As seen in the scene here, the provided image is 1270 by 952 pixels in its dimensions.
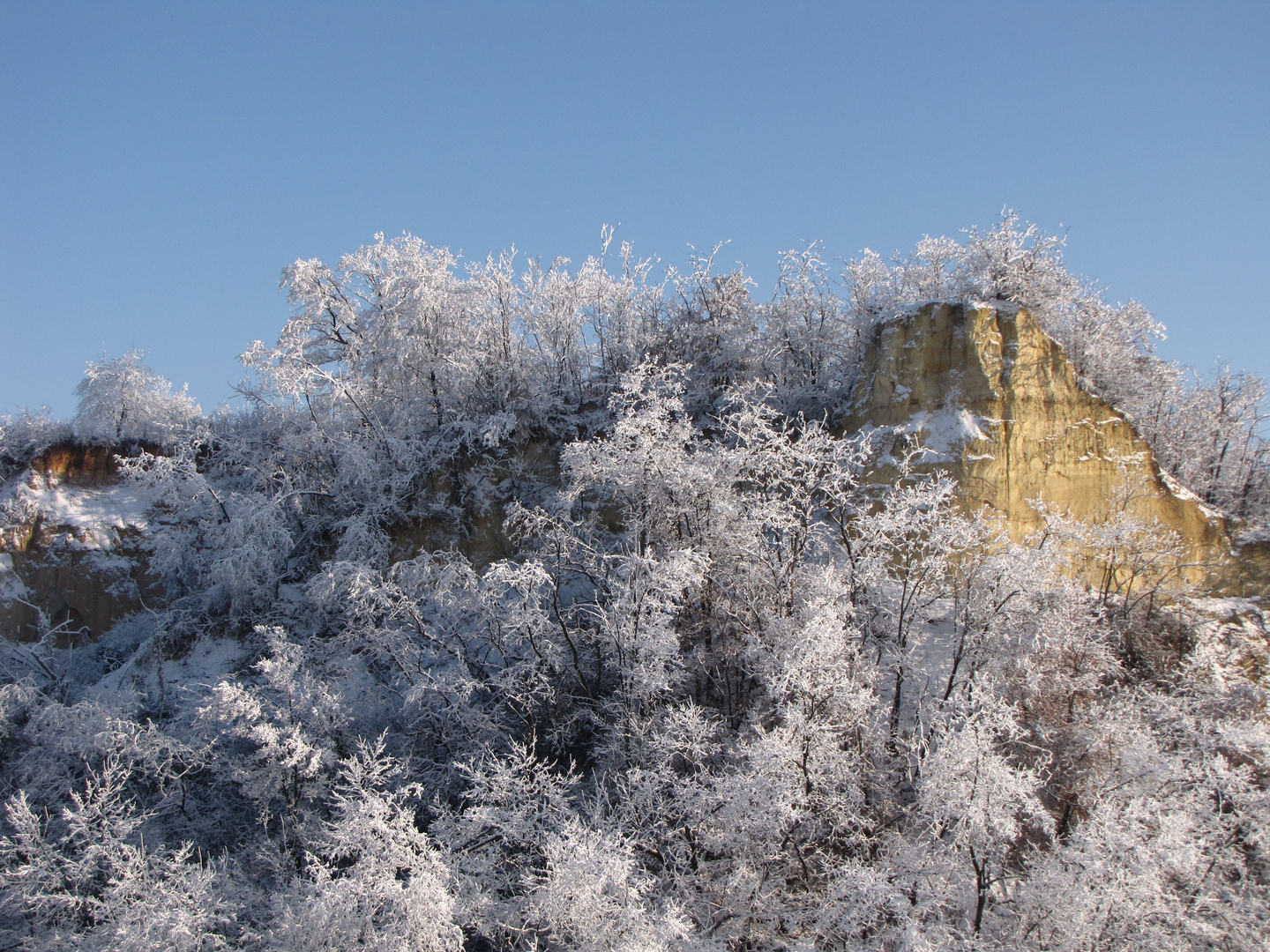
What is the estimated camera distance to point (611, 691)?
15.7 m

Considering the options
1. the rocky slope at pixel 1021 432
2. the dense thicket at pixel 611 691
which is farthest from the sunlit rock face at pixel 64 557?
the rocky slope at pixel 1021 432

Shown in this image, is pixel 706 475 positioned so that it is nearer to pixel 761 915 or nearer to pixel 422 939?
pixel 761 915

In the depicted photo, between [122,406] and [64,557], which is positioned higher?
[122,406]

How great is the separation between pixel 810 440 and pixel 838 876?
823 cm

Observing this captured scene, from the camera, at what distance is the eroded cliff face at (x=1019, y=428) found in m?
17.1

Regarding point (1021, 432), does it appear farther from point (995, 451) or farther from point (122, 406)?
point (122, 406)

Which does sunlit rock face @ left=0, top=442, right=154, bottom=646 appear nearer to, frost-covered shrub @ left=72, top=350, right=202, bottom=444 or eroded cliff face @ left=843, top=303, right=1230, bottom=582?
frost-covered shrub @ left=72, top=350, right=202, bottom=444

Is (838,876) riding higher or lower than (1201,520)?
lower

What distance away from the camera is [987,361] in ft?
58.5

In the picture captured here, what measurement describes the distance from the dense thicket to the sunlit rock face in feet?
3.52

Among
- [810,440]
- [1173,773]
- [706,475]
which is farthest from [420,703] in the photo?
[1173,773]

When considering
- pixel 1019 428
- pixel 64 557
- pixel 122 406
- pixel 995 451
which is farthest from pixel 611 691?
pixel 122 406

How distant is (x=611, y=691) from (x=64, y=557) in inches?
661

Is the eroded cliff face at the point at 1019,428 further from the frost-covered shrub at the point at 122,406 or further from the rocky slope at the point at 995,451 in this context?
the frost-covered shrub at the point at 122,406
